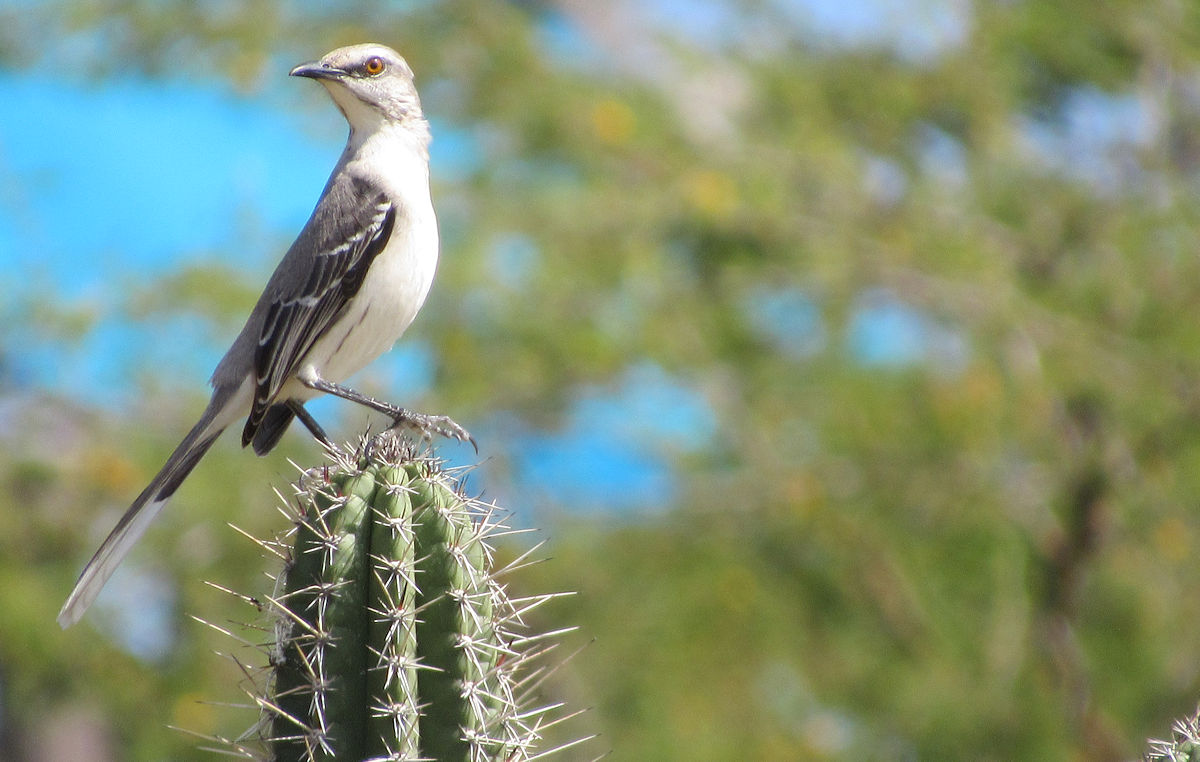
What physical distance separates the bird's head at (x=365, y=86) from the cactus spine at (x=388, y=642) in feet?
8.02

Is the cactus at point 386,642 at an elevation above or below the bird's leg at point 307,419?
below

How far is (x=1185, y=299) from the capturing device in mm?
8672

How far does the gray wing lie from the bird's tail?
188 mm

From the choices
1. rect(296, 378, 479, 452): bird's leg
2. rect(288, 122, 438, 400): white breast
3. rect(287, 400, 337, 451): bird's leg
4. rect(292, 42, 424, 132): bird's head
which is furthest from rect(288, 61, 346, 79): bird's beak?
rect(296, 378, 479, 452): bird's leg

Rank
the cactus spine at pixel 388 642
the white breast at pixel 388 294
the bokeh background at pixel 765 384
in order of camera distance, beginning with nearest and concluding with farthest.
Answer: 1. the cactus spine at pixel 388 642
2. the white breast at pixel 388 294
3. the bokeh background at pixel 765 384

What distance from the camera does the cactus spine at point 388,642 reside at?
2412mm

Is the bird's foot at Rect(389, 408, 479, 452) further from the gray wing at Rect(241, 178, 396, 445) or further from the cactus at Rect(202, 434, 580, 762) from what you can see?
the cactus at Rect(202, 434, 580, 762)

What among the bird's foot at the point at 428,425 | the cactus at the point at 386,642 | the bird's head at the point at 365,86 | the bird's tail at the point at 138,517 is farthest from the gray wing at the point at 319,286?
the cactus at the point at 386,642

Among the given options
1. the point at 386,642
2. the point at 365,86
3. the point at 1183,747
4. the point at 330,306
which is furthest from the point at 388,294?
the point at 1183,747

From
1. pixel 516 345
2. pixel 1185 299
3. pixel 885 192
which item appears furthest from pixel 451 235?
pixel 1185 299

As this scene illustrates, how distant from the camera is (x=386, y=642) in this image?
7.91 ft

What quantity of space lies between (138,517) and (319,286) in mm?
1010

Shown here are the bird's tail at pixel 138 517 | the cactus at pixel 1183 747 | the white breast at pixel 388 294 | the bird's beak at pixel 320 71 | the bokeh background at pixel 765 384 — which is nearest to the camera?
the cactus at pixel 1183 747

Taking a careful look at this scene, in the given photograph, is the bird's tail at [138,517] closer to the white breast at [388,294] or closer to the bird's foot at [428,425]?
the white breast at [388,294]
